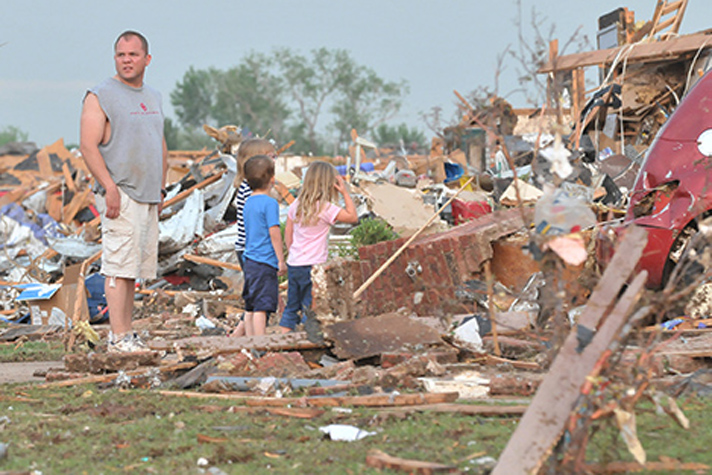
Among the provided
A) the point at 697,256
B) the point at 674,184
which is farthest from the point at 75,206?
the point at 697,256

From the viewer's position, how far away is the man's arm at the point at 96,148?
19.7 feet

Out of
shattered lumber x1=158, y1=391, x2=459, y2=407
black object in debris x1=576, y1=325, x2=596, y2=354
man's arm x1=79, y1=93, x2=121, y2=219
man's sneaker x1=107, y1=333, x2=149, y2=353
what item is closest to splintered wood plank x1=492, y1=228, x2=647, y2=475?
black object in debris x1=576, y1=325, x2=596, y2=354

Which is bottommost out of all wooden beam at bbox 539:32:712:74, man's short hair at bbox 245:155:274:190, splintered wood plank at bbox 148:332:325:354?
splintered wood plank at bbox 148:332:325:354

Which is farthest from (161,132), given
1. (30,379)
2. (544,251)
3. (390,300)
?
(544,251)

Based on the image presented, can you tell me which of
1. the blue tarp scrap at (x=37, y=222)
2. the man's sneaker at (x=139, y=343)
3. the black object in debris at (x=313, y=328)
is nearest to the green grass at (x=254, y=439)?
the black object in debris at (x=313, y=328)

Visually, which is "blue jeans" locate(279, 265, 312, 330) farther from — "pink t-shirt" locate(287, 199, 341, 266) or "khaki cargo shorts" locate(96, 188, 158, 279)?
"khaki cargo shorts" locate(96, 188, 158, 279)

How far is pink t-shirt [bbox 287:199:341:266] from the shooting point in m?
6.64

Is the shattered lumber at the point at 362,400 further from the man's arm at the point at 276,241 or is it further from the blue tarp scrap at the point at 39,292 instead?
the blue tarp scrap at the point at 39,292

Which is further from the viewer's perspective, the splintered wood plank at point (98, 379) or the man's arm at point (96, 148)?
the man's arm at point (96, 148)

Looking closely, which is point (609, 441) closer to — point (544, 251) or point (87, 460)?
point (544, 251)

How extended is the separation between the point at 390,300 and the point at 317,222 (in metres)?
1.49

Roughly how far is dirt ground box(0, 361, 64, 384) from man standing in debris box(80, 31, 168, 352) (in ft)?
2.08

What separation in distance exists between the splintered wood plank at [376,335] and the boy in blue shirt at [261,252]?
3.28 ft

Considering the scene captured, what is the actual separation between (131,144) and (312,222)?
4.78 ft
